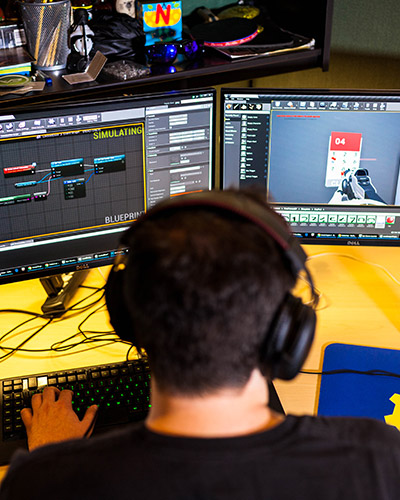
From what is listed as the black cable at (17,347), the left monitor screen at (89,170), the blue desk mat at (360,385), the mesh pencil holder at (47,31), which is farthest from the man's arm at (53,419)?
the mesh pencil holder at (47,31)

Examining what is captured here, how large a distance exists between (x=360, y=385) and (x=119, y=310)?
53cm

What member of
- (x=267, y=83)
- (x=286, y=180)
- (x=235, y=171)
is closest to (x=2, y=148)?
(x=235, y=171)

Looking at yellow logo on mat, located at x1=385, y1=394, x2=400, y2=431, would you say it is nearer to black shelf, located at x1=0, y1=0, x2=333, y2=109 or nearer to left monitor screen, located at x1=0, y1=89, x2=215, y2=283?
left monitor screen, located at x1=0, y1=89, x2=215, y2=283

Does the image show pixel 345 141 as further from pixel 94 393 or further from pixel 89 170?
pixel 94 393

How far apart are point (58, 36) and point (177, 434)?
0.95 meters

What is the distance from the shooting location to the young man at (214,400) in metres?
0.60

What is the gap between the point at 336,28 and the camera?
1.68 metres

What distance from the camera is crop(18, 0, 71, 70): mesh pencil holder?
1236 millimetres

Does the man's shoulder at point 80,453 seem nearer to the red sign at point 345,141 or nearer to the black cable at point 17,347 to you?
the black cable at point 17,347

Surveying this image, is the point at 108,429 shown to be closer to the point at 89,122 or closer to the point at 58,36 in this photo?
the point at 89,122

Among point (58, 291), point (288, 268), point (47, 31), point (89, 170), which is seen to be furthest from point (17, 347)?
point (288, 268)

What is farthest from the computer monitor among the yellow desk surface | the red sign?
the yellow desk surface

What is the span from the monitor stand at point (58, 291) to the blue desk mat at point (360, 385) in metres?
0.57

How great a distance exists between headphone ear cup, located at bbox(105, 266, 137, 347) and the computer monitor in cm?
42
